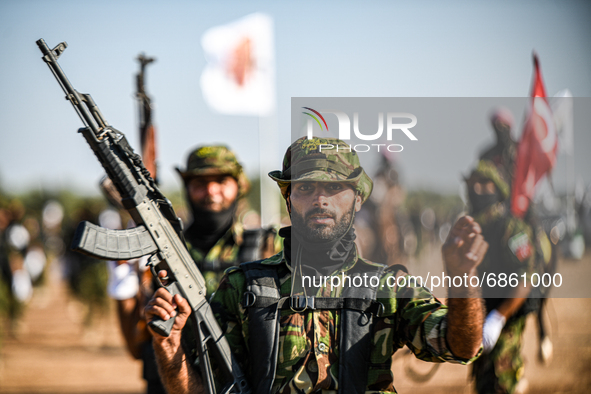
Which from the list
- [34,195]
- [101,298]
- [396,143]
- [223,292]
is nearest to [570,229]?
[396,143]

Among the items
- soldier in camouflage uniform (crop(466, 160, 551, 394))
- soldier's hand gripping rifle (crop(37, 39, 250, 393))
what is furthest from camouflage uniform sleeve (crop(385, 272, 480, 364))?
soldier in camouflage uniform (crop(466, 160, 551, 394))

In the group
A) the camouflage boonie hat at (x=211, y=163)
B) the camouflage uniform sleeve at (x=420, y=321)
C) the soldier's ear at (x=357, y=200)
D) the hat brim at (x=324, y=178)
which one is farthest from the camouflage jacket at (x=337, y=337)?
the camouflage boonie hat at (x=211, y=163)

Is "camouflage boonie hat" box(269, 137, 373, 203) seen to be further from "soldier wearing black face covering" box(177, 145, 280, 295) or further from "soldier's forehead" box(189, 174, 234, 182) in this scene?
"soldier's forehead" box(189, 174, 234, 182)

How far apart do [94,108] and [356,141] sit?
1.19 meters

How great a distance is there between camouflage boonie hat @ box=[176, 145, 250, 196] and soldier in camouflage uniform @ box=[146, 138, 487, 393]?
2251 millimetres

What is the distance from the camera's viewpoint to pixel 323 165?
8.74ft

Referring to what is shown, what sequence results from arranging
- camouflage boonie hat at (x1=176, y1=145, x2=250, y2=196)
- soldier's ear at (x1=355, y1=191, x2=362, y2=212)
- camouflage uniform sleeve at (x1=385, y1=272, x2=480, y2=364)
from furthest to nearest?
camouflage boonie hat at (x1=176, y1=145, x2=250, y2=196) → soldier's ear at (x1=355, y1=191, x2=362, y2=212) → camouflage uniform sleeve at (x1=385, y1=272, x2=480, y2=364)

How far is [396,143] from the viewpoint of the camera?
3062 millimetres

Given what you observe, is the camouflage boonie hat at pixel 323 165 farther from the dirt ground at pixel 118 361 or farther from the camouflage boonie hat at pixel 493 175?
the camouflage boonie hat at pixel 493 175

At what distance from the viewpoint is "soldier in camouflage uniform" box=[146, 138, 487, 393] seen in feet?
8.28

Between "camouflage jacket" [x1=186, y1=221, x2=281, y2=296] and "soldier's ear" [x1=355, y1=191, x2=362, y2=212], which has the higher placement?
"soldier's ear" [x1=355, y1=191, x2=362, y2=212]

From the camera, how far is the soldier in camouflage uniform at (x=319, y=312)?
2.52m

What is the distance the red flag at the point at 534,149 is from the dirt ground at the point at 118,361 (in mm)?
797

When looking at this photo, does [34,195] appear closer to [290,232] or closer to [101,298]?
[101,298]
